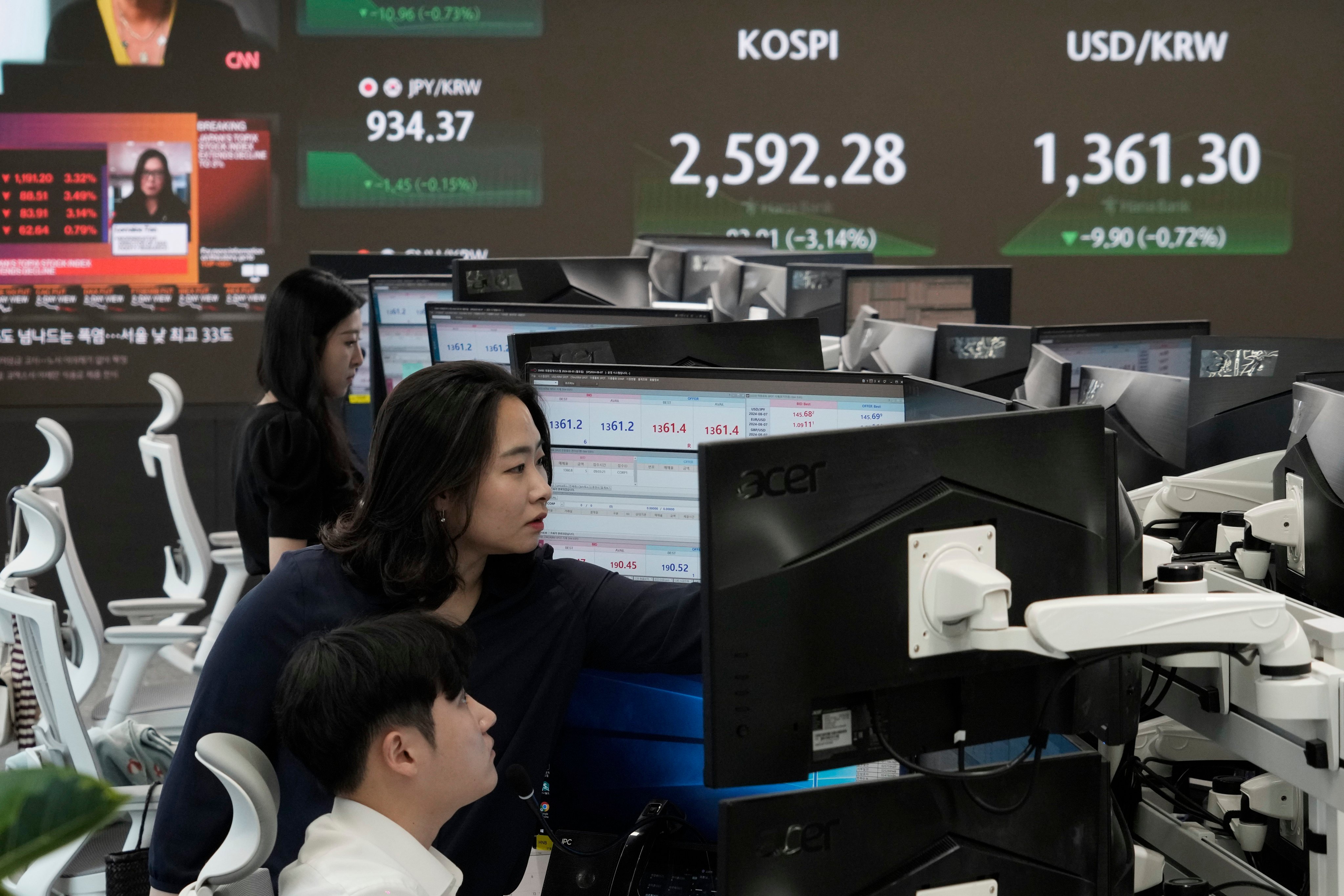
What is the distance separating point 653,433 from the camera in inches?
74.5

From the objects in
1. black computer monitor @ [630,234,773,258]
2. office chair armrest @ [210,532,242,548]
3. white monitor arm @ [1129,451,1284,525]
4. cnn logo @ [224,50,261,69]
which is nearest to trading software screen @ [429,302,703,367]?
white monitor arm @ [1129,451,1284,525]

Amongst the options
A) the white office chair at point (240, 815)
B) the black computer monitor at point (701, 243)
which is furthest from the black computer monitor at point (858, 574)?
the black computer monitor at point (701, 243)

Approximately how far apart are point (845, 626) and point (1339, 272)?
6.04 m

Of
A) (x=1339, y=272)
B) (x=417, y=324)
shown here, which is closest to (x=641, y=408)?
(x=417, y=324)

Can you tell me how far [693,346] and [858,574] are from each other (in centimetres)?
128

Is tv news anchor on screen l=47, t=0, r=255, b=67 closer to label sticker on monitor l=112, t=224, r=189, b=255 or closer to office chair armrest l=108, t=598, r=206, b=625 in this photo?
label sticker on monitor l=112, t=224, r=189, b=255

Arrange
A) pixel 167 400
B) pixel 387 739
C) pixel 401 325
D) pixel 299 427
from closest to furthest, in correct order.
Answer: pixel 387 739
pixel 299 427
pixel 401 325
pixel 167 400

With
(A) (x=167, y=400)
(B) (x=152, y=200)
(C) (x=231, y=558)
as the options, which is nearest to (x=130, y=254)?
(B) (x=152, y=200)

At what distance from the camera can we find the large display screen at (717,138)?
582cm

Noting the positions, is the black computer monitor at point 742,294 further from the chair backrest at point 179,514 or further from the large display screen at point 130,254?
the large display screen at point 130,254

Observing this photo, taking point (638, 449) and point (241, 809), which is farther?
point (638, 449)

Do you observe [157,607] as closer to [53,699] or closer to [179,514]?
[179,514]

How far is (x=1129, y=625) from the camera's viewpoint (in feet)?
3.57

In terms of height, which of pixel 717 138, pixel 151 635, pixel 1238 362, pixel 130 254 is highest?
pixel 717 138
